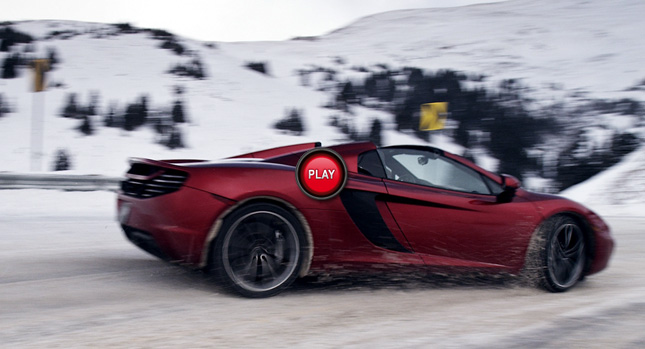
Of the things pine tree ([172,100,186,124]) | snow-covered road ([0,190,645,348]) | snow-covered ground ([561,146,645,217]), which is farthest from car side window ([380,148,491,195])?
pine tree ([172,100,186,124])

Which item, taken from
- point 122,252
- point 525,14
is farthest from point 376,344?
point 525,14

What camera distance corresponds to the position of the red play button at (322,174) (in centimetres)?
466

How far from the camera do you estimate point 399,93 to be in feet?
92.3

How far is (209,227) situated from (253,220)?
11.8 inches

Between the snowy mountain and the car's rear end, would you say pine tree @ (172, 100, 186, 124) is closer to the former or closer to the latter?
the snowy mountain

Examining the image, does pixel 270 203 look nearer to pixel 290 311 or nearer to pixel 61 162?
pixel 290 311

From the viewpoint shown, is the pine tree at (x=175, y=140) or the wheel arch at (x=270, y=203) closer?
the wheel arch at (x=270, y=203)


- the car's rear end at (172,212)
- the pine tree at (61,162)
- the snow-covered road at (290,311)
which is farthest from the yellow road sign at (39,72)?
the car's rear end at (172,212)

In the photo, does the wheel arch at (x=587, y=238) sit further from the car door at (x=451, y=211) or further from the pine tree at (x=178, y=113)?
the pine tree at (x=178, y=113)

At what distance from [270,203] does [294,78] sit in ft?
80.9

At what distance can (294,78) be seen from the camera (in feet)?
94.7

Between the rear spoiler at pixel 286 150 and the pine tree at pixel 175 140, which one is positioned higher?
the rear spoiler at pixel 286 150

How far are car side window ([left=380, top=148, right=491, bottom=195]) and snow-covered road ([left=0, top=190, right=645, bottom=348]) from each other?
2.60 feet

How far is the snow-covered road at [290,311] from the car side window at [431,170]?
79cm
